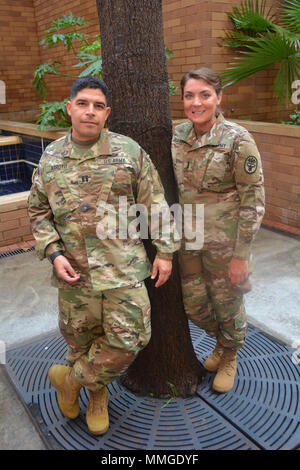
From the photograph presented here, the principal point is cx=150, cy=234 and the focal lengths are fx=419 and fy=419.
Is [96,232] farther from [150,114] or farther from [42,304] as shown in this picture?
[42,304]

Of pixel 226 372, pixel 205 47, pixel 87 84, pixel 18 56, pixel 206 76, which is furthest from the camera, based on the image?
pixel 18 56

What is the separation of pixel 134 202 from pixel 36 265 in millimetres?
2444

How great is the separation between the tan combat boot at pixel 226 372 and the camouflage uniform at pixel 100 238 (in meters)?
0.63

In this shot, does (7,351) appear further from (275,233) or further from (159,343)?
(275,233)

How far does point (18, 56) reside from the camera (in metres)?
9.76

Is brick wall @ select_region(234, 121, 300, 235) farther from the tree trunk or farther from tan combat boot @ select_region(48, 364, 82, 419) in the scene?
tan combat boot @ select_region(48, 364, 82, 419)

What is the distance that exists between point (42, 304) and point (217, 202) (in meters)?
1.87

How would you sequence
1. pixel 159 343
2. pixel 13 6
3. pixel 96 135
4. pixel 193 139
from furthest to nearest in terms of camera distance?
pixel 13 6 < pixel 159 343 < pixel 193 139 < pixel 96 135

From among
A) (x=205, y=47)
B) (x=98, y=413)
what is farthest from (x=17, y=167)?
(x=98, y=413)

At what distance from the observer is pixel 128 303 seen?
5.97 ft

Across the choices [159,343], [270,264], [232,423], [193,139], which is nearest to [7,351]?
[159,343]

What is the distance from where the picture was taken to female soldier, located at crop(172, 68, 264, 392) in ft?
6.14

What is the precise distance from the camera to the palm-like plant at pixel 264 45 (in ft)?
14.2

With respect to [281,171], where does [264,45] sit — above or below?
above
